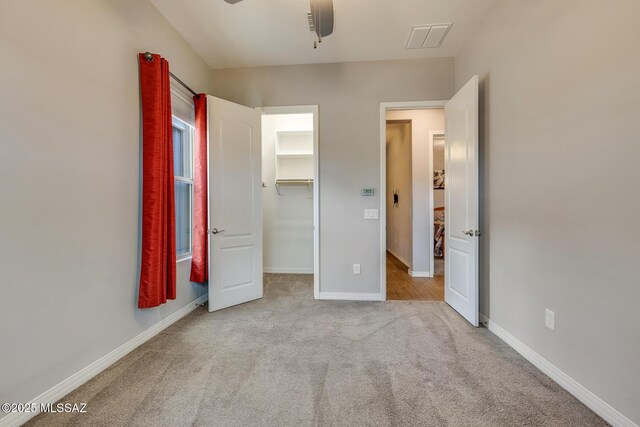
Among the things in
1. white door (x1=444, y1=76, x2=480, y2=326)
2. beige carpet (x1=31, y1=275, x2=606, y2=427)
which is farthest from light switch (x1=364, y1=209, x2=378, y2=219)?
beige carpet (x1=31, y1=275, x2=606, y2=427)

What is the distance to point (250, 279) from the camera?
10.2ft

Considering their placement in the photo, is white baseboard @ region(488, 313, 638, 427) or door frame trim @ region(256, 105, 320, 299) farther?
door frame trim @ region(256, 105, 320, 299)

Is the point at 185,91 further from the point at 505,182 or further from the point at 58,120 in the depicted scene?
the point at 505,182

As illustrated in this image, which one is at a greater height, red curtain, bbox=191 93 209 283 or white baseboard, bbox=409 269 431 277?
red curtain, bbox=191 93 209 283

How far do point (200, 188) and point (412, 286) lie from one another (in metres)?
2.99

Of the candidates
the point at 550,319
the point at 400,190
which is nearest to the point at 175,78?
the point at 550,319

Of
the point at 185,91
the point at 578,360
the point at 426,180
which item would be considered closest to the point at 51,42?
the point at 185,91

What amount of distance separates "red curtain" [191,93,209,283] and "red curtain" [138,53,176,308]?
587 millimetres

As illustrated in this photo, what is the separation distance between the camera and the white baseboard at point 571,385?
1319 millimetres

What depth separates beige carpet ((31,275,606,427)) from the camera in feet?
4.55

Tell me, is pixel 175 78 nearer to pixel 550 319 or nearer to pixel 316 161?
pixel 316 161

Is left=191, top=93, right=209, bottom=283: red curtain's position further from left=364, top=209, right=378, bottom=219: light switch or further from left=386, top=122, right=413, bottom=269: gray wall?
left=386, top=122, right=413, bottom=269: gray wall

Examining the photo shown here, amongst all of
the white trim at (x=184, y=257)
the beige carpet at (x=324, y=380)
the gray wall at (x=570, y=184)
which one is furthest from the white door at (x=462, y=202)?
the white trim at (x=184, y=257)

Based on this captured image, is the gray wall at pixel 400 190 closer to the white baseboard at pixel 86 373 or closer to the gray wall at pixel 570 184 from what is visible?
the gray wall at pixel 570 184
